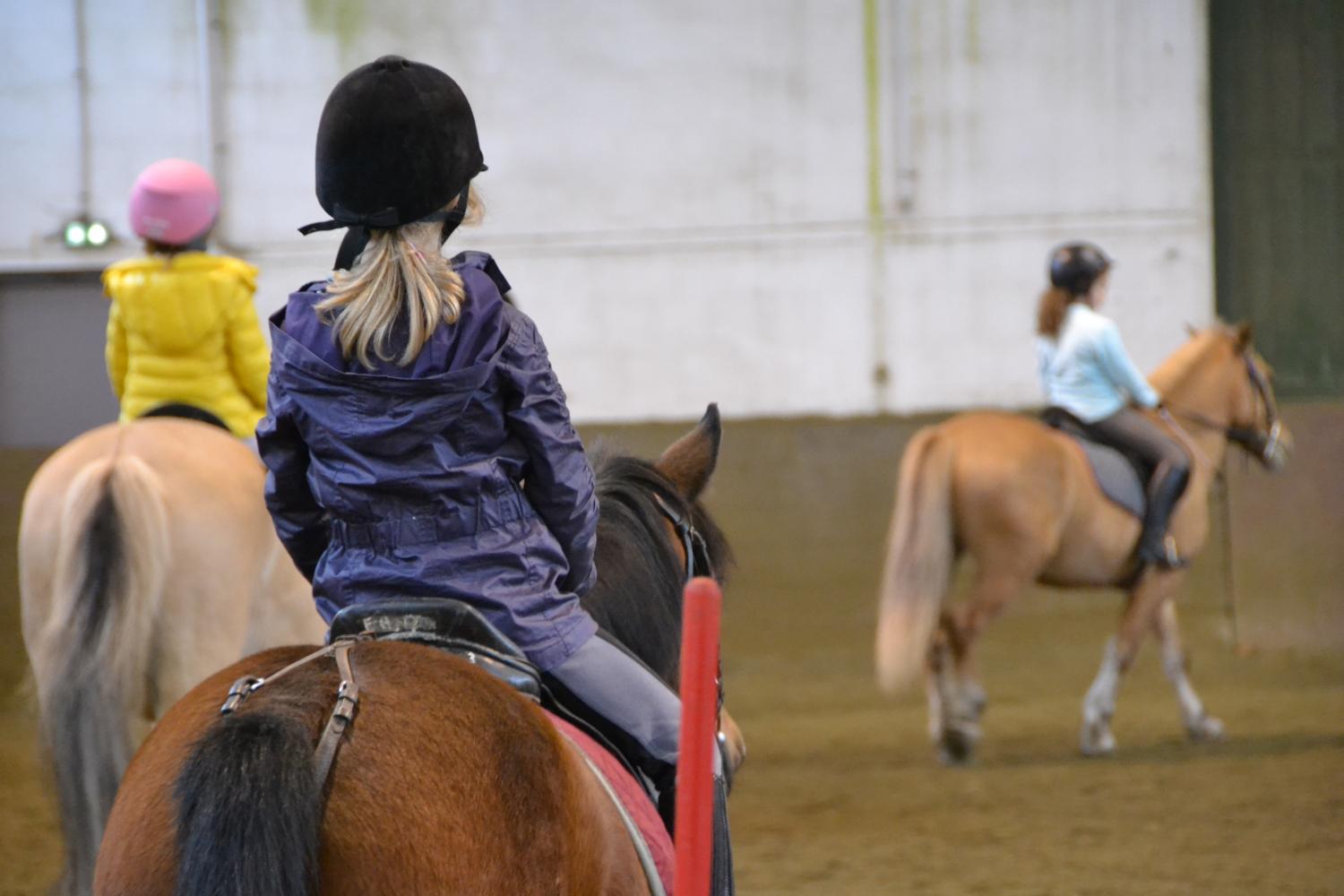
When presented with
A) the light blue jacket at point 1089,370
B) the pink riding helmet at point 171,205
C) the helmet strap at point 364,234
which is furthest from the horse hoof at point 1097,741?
the helmet strap at point 364,234

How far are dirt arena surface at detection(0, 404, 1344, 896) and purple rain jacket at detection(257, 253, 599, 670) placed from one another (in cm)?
287

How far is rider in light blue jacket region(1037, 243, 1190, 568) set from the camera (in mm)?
6637

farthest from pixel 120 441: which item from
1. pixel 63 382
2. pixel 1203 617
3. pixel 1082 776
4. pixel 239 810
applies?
pixel 1203 617

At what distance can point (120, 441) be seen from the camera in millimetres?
3908

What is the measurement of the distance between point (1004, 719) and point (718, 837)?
529 cm

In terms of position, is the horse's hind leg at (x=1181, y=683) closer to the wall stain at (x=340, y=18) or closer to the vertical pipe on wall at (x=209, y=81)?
the wall stain at (x=340, y=18)

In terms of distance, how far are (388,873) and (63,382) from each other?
730cm

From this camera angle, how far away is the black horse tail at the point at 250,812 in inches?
53.8

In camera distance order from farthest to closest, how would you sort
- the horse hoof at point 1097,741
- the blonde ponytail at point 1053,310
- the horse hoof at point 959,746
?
the blonde ponytail at point 1053,310
the horse hoof at point 1097,741
the horse hoof at point 959,746

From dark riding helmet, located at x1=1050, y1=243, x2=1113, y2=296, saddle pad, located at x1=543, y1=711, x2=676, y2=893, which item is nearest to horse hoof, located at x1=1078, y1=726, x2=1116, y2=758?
dark riding helmet, located at x1=1050, y1=243, x2=1113, y2=296

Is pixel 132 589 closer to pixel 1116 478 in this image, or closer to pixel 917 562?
pixel 917 562

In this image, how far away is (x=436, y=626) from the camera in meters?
1.81

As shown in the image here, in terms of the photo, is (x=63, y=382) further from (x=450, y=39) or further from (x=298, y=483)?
(x=298, y=483)

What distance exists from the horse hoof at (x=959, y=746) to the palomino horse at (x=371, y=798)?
4.68 m
